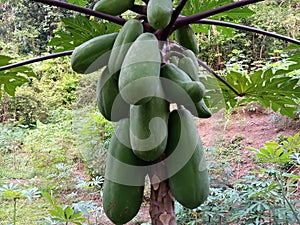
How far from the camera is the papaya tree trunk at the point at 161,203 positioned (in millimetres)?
562

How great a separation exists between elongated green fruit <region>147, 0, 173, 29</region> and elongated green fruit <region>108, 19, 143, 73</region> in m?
0.04

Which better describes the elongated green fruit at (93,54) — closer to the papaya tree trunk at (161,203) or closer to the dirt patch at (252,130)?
the papaya tree trunk at (161,203)

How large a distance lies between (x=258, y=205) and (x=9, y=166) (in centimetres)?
458

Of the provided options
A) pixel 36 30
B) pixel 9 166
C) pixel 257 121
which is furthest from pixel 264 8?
pixel 36 30

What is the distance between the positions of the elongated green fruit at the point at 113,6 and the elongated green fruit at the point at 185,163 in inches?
8.4

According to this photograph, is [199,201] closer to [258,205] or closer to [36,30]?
[258,205]

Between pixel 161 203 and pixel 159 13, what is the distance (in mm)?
294

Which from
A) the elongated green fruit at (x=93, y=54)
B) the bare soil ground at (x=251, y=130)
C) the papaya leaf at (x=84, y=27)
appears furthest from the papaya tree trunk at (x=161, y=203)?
the bare soil ground at (x=251, y=130)

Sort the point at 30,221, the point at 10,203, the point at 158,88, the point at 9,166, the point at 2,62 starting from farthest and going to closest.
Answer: the point at 9,166, the point at 10,203, the point at 30,221, the point at 2,62, the point at 158,88

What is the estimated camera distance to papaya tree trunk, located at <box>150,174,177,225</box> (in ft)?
1.84

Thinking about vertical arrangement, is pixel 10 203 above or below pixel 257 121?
below

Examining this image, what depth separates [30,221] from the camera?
3695 millimetres

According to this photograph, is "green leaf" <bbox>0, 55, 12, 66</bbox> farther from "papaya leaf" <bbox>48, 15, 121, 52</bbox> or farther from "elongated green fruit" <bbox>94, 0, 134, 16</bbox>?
"elongated green fruit" <bbox>94, 0, 134, 16</bbox>

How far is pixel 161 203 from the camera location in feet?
1.86
